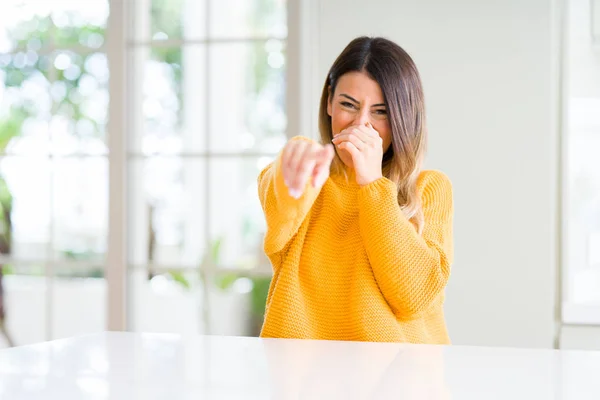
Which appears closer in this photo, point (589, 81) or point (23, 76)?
point (589, 81)

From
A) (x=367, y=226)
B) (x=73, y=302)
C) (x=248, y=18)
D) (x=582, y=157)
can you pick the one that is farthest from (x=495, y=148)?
(x=73, y=302)

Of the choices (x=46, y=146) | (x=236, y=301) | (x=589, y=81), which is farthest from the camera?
(x=46, y=146)

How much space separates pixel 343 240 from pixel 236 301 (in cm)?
163

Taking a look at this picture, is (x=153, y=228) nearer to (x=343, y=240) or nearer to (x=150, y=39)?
(x=150, y=39)

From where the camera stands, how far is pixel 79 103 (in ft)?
11.3

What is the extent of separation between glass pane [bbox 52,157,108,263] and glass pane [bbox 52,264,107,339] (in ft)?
0.29

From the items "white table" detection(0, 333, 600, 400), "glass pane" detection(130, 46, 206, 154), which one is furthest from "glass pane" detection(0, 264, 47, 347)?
"white table" detection(0, 333, 600, 400)

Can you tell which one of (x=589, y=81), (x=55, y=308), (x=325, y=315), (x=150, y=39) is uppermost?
(x=150, y=39)

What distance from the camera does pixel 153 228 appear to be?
3.37m

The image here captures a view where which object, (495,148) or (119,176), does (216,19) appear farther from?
(495,148)

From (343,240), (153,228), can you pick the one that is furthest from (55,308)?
(343,240)

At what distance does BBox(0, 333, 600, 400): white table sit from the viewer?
30.4 inches

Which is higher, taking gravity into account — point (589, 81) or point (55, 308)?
point (589, 81)

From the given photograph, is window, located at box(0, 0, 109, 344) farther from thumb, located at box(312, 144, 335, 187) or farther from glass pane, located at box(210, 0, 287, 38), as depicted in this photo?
thumb, located at box(312, 144, 335, 187)
